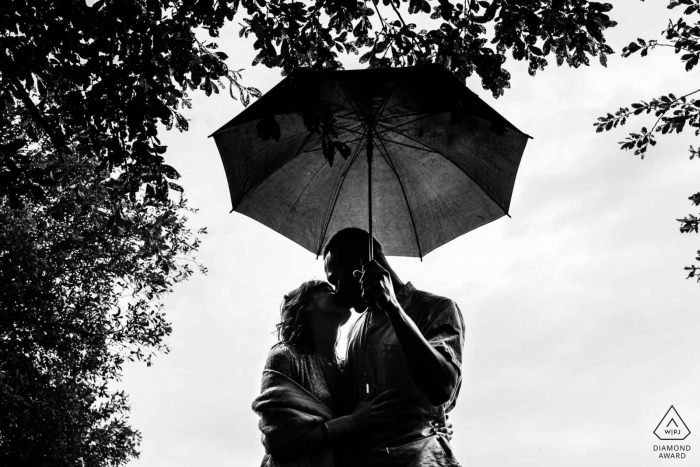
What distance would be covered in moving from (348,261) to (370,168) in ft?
1.66

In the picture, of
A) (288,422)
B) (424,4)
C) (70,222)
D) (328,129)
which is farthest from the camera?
(70,222)

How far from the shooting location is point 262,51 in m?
5.92

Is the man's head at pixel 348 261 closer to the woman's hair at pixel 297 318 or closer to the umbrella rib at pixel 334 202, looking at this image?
the woman's hair at pixel 297 318

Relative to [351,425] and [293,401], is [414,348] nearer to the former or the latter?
[351,425]

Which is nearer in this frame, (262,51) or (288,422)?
(288,422)

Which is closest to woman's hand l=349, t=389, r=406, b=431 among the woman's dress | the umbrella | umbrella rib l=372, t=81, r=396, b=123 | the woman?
the woman

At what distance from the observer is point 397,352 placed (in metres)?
3.79

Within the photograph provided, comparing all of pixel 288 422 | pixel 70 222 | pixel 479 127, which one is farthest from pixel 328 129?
pixel 70 222

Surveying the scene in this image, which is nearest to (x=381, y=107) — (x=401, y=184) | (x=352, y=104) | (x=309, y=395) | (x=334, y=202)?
(x=352, y=104)

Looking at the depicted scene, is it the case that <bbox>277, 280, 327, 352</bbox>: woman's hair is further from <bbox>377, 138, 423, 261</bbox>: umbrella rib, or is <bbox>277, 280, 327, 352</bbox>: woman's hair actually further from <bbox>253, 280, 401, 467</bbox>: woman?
<bbox>377, 138, 423, 261</bbox>: umbrella rib

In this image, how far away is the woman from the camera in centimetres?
364

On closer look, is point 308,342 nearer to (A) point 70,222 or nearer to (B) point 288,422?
(B) point 288,422

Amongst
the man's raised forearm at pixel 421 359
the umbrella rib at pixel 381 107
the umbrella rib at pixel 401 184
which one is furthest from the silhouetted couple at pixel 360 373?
the umbrella rib at pixel 381 107

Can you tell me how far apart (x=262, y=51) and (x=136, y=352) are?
8.03 meters
